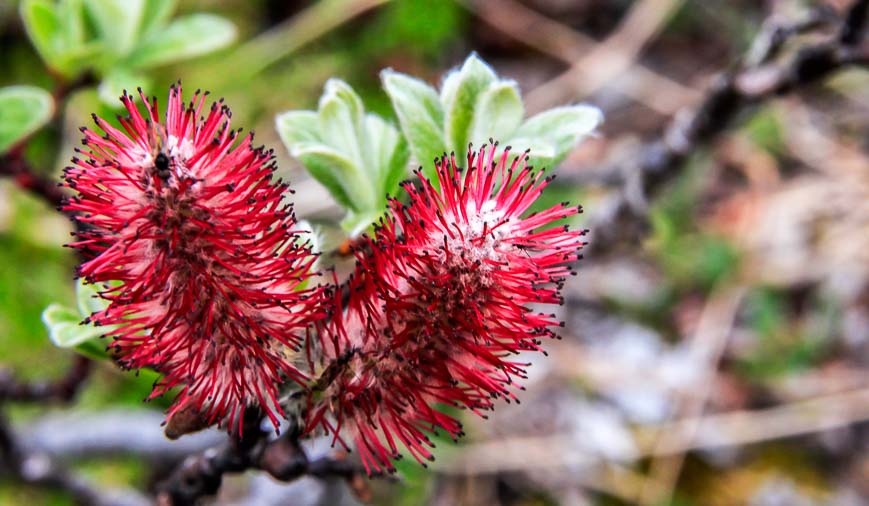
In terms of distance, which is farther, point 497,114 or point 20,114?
point 20,114

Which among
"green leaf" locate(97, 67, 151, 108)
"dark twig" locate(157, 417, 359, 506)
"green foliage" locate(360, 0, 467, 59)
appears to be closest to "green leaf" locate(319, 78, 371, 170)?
"dark twig" locate(157, 417, 359, 506)

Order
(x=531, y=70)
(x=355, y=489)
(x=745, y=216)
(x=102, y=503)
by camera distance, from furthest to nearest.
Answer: (x=531, y=70) < (x=745, y=216) < (x=102, y=503) < (x=355, y=489)

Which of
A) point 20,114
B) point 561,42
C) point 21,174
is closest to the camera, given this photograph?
point 20,114

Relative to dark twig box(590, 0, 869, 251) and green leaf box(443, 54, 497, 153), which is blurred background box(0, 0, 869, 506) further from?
green leaf box(443, 54, 497, 153)

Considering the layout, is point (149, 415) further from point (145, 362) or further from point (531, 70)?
point (531, 70)

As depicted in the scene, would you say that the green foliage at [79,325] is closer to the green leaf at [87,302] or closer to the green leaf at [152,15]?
the green leaf at [87,302]

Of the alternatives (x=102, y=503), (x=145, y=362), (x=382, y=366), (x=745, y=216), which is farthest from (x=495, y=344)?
(x=745, y=216)

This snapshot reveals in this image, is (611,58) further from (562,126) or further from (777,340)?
(562,126)

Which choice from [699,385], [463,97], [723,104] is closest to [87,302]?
[463,97]
